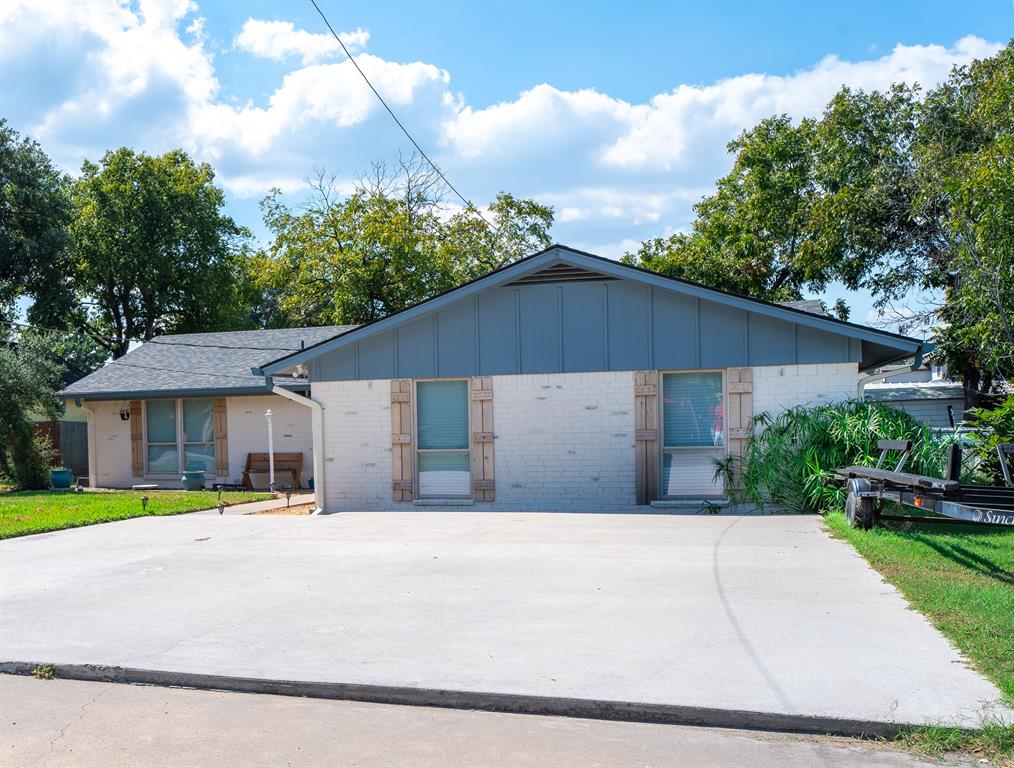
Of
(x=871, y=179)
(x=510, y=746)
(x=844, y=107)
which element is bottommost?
(x=510, y=746)

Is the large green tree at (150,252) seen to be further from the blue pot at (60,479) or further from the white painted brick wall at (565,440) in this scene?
the white painted brick wall at (565,440)

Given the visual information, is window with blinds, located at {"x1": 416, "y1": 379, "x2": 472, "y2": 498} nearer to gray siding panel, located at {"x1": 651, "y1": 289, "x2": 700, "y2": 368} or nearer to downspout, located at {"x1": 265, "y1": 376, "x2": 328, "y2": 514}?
downspout, located at {"x1": 265, "y1": 376, "x2": 328, "y2": 514}

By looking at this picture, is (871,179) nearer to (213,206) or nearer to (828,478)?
(828,478)

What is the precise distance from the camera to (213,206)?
3997cm

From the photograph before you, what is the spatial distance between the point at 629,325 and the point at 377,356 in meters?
4.05

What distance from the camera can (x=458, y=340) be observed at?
1412 cm

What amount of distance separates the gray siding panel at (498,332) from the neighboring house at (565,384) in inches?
0.8

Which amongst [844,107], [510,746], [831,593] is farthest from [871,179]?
[510,746]

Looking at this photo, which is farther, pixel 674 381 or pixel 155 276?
pixel 155 276

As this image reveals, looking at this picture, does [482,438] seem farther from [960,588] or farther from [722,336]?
[960,588]

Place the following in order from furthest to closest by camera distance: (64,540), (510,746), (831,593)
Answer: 1. (64,540)
2. (831,593)
3. (510,746)

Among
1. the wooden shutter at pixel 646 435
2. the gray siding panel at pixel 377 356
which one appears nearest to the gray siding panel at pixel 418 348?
the gray siding panel at pixel 377 356

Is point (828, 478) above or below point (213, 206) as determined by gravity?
below

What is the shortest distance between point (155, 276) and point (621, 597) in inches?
1383
